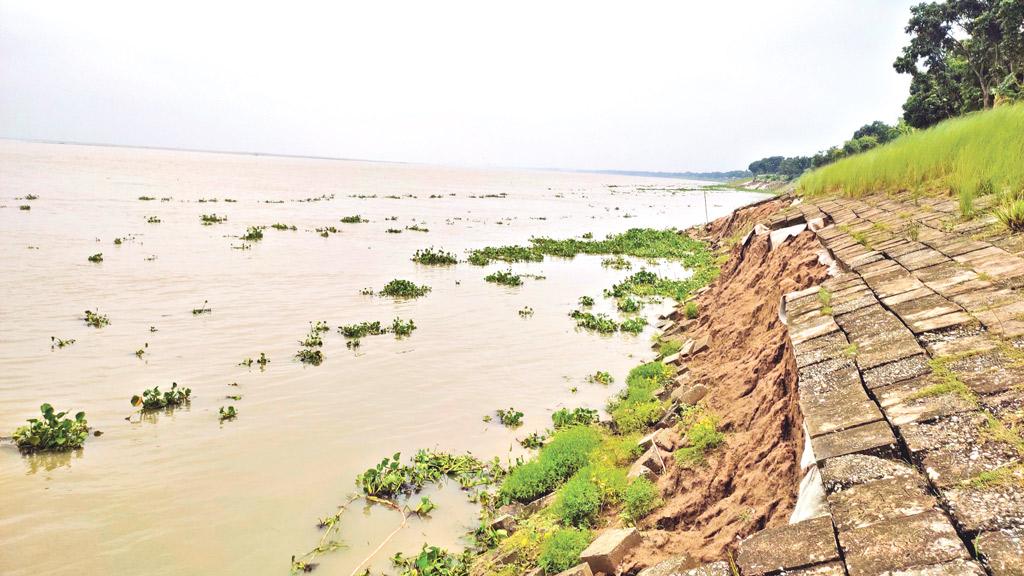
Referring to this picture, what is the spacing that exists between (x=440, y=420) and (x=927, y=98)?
1757 inches

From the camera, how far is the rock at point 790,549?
243 cm

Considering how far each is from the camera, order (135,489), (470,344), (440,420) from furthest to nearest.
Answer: (470,344)
(440,420)
(135,489)

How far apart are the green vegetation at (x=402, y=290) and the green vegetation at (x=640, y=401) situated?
9.15 metres

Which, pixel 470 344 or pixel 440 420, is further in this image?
pixel 470 344

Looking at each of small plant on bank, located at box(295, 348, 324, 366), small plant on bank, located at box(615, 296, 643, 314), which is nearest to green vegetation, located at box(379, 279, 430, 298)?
small plant on bank, located at box(295, 348, 324, 366)

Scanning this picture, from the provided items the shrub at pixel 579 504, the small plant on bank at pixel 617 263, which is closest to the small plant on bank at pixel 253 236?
the small plant on bank at pixel 617 263

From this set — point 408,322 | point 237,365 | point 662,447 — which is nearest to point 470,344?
point 408,322

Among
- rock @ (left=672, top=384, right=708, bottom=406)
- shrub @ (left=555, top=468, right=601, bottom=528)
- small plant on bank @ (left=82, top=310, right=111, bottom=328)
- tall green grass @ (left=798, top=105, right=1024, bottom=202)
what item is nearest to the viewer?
shrub @ (left=555, top=468, right=601, bottom=528)

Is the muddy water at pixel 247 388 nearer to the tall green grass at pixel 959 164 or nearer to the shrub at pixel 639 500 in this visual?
the shrub at pixel 639 500

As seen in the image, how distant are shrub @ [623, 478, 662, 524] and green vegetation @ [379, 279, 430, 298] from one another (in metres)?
12.9

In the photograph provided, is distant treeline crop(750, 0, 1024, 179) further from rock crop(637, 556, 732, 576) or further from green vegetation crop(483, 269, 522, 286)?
rock crop(637, 556, 732, 576)

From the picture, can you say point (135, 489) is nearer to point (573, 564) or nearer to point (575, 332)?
point (573, 564)

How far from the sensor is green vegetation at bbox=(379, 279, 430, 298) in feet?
58.1

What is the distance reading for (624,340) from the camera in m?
13.6
